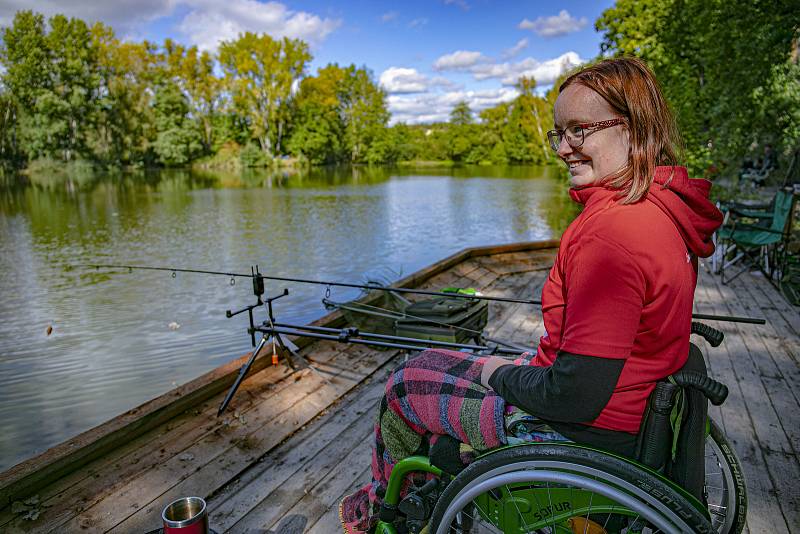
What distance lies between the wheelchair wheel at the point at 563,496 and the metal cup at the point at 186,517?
0.81m

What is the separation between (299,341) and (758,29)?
417 inches

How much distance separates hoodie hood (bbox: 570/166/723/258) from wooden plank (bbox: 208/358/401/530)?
176 centimetres

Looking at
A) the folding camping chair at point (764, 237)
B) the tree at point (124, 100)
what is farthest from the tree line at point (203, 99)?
the folding camping chair at point (764, 237)

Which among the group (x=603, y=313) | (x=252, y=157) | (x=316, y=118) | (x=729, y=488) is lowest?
(x=729, y=488)

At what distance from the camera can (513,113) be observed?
67500mm

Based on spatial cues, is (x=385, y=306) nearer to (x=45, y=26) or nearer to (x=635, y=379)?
(x=635, y=379)

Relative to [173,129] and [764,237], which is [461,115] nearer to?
[173,129]

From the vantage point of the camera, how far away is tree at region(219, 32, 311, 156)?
4581 centimetres

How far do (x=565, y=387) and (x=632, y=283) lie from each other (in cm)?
27

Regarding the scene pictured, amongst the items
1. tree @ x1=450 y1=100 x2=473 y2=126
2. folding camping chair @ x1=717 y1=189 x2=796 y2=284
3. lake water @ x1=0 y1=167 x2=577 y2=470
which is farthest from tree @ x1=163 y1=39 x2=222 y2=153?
folding camping chair @ x1=717 y1=189 x2=796 y2=284

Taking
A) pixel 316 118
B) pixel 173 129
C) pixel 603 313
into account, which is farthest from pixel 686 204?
pixel 316 118

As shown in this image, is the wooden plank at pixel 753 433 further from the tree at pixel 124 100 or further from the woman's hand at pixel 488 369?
the tree at pixel 124 100

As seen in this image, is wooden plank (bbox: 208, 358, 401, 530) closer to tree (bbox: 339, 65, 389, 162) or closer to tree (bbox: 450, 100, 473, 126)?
tree (bbox: 339, 65, 389, 162)

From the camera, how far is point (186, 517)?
6.01 ft
